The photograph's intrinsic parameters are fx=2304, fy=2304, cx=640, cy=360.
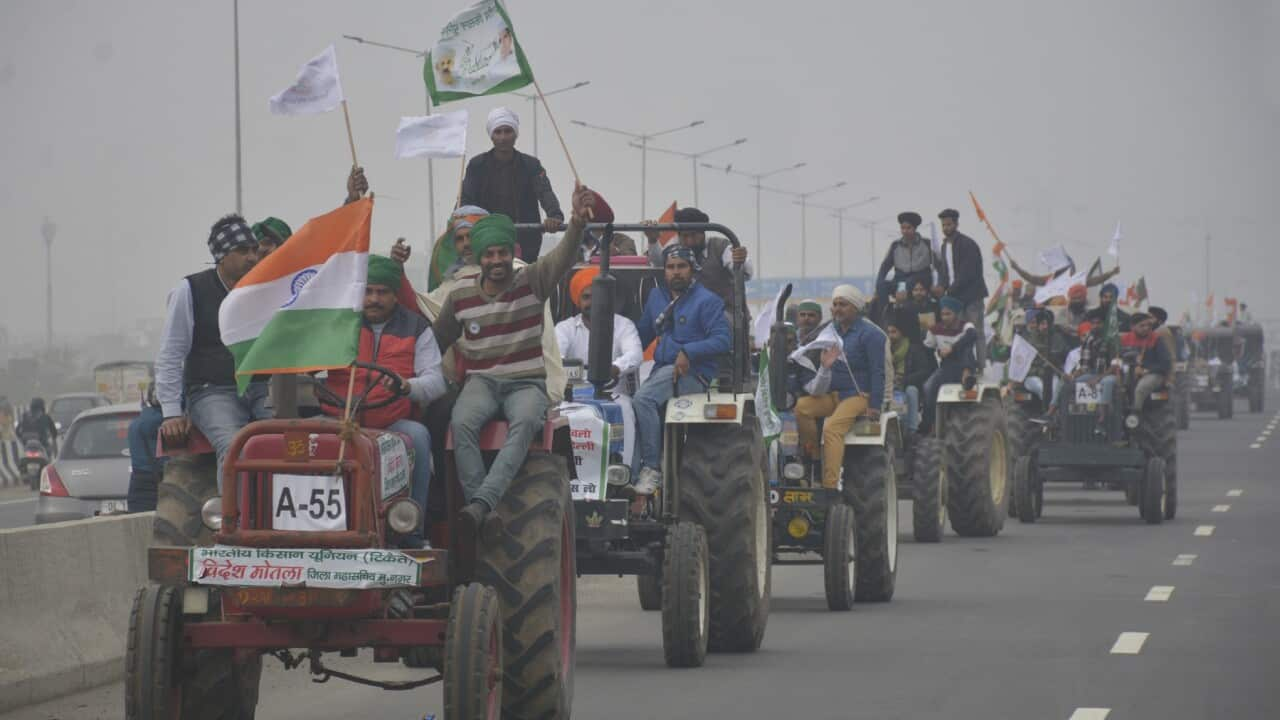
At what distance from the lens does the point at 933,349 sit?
24750 mm

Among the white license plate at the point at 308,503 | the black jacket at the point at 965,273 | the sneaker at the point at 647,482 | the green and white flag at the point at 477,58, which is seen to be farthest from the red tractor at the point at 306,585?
the black jacket at the point at 965,273

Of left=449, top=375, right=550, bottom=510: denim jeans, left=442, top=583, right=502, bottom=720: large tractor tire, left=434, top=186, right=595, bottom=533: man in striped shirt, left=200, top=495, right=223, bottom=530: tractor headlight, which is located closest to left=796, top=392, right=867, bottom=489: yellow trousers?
left=434, top=186, right=595, bottom=533: man in striped shirt

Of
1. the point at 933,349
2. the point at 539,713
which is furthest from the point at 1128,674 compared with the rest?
the point at 933,349

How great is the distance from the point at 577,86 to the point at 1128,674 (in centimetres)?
2764

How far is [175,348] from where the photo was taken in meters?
10.4

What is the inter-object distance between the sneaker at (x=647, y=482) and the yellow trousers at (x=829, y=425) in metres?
4.03

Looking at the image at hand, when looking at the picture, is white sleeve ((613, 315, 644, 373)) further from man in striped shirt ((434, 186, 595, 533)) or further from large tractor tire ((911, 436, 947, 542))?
large tractor tire ((911, 436, 947, 542))

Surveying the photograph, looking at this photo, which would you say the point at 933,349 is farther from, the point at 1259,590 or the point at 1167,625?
the point at 1167,625

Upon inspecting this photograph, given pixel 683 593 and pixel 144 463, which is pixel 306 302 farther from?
pixel 144 463

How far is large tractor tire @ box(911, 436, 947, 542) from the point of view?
23266 millimetres

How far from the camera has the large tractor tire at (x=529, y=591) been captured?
376 inches

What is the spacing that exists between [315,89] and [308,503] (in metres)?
5.20

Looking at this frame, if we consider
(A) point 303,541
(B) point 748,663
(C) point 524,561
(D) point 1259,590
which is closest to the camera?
(A) point 303,541

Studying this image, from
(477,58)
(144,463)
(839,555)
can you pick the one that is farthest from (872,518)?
(144,463)
